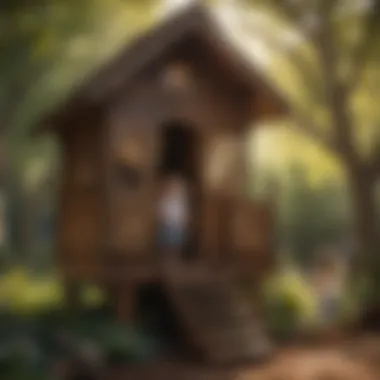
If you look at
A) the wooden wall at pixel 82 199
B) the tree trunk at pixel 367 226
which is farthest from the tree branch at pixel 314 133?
the wooden wall at pixel 82 199

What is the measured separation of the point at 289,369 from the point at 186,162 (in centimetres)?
326

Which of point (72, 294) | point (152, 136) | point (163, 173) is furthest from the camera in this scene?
point (163, 173)

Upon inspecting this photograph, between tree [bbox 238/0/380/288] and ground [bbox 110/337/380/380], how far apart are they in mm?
A: 2043

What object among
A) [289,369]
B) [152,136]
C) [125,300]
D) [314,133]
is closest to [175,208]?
[314,133]

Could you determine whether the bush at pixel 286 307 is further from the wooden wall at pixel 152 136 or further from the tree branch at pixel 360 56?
the tree branch at pixel 360 56

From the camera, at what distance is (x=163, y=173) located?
31.4ft

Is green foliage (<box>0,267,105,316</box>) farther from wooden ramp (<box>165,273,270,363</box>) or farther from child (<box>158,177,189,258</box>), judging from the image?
wooden ramp (<box>165,273,270,363</box>)

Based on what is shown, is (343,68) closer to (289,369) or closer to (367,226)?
(367,226)

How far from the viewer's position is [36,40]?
9445 mm

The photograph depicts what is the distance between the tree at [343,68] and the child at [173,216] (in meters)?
1.73

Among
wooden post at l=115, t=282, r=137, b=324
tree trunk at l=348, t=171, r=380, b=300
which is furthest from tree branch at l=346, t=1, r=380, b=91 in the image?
wooden post at l=115, t=282, r=137, b=324

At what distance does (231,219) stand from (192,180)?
80 centimetres

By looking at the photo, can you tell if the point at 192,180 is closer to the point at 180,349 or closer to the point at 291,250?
the point at 180,349

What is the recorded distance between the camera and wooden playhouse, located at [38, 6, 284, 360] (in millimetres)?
7961
